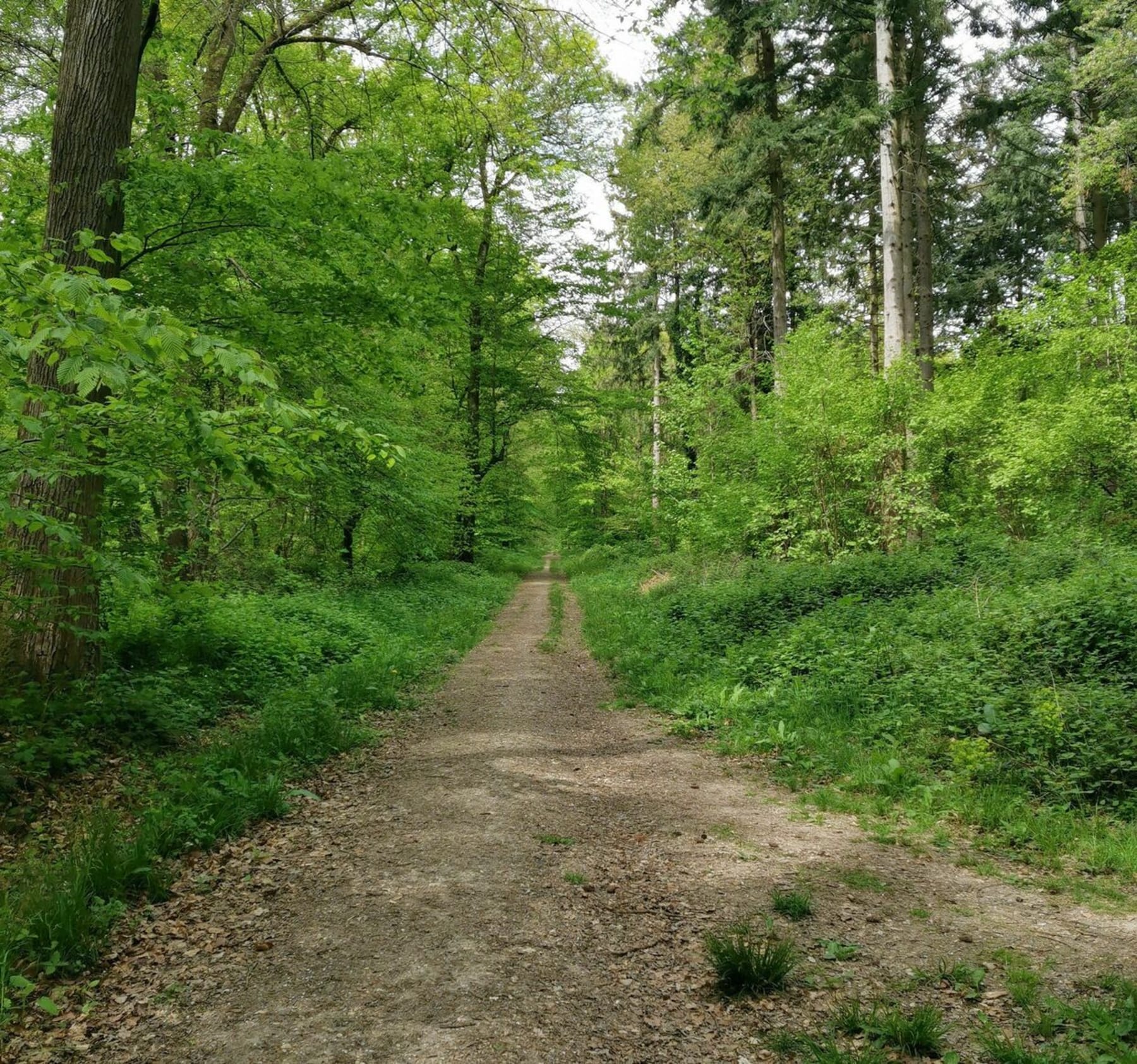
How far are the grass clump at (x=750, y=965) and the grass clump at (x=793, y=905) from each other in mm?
384

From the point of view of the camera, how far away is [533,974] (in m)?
3.32

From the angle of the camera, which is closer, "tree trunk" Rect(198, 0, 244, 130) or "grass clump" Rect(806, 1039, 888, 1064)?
"grass clump" Rect(806, 1039, 888, 1064)

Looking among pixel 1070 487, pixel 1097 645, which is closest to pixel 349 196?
pixel 1097 645

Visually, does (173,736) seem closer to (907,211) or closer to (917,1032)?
(917,1032)

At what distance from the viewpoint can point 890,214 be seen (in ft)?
39.5

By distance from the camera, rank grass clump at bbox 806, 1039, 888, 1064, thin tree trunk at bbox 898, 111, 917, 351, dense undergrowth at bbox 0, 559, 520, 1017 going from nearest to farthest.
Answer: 1. grass clump at bbox 806, 1039, 888, 1064
2. dense undergrowth at bbox 0, 559, 520, 1017
3. thin tree trunk at bbox 898, 111, 917, 351

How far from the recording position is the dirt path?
2.90m

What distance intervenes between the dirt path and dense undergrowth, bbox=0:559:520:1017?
→ 31 cm

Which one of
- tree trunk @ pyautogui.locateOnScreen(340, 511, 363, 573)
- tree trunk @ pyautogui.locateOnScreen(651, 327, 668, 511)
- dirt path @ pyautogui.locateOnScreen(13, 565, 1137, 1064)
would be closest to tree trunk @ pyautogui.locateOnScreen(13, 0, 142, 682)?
dirt path @ pyautogui.locateOnScreen(13, 565, 1137, 1064)

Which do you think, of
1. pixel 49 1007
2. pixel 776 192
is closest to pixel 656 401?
pixel 776 192

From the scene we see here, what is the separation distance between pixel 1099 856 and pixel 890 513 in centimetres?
787

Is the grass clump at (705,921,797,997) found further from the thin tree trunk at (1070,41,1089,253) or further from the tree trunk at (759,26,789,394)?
the thin tree trunk at (1070,41,1089,253)

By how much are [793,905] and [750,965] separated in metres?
0.73

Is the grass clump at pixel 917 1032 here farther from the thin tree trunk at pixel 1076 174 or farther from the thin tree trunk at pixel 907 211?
the thin tree trunk at pixel 1076 174
